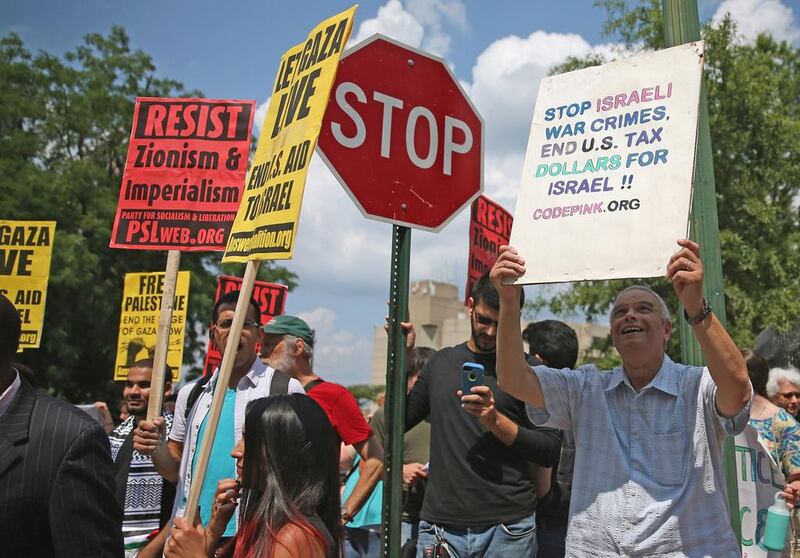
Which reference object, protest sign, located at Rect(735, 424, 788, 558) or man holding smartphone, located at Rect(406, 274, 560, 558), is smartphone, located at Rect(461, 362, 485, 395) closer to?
man holding smartphone, located at Rect(406, 274, 560, 558)

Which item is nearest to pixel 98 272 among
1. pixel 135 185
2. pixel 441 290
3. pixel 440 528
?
pixel 135 185

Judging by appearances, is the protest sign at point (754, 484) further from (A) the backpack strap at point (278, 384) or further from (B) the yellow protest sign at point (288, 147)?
(B) the yellow protest sign at point (288, 147)

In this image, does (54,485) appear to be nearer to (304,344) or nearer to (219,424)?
(219,424)

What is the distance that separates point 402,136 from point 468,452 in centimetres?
155

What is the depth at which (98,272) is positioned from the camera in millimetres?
22344

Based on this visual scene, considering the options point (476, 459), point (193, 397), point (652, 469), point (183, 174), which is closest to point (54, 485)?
point (193, 397)

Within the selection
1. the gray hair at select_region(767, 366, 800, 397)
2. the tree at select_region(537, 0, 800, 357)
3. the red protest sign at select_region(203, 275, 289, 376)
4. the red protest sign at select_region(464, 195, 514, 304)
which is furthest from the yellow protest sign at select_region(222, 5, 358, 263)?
the tree at select_region(537, 0, 800, 357)

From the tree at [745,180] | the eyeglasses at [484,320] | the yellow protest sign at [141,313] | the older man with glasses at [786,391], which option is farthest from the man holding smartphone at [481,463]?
the tree at [745,180]

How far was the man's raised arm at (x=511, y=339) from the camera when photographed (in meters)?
3.14

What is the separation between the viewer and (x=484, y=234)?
6215 millimetres

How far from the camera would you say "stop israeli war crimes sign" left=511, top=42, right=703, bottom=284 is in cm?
294

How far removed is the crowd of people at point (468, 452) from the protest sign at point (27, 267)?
307cm

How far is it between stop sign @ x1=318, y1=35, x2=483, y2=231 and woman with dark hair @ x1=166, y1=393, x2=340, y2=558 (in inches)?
45.9

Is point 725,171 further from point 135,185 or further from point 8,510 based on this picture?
point 8,510
